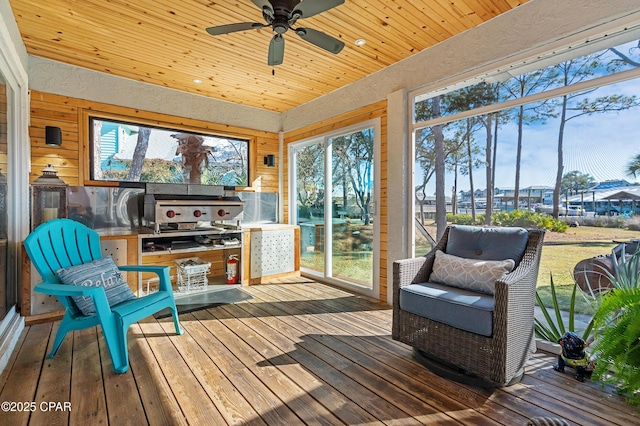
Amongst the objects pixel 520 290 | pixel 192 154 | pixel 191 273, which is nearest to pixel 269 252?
pixel 191 273

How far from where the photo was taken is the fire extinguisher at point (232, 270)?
431 centimetres

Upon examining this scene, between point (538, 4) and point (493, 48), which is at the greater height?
point (538, 4)

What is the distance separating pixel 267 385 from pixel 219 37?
9.91ft

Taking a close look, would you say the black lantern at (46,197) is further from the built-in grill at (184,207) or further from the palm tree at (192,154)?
the palm tree at (192,154)

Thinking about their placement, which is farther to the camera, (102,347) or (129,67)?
(129,67)

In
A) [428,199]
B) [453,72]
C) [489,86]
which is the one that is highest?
[453,72]

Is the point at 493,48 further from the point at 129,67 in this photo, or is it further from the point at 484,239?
the point at 129,67

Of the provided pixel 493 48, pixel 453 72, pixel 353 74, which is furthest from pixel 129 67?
pixel 493 48

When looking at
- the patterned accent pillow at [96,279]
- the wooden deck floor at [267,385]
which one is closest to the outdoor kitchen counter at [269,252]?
the wooden deck floor at [267,385]

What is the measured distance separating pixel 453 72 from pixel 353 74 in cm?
125

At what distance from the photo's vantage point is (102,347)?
249 cm

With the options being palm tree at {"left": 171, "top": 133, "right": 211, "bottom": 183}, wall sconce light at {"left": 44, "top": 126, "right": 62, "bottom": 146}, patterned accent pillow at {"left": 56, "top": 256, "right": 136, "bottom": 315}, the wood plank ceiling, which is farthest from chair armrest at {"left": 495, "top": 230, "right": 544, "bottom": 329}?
wall sconce light at {"left": 44, "top": 126, "right": 62, "bottom": 146}

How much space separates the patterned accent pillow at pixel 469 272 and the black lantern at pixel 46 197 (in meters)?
3.72

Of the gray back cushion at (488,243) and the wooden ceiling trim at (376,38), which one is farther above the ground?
the wooden ceiling trim at (376,38)
